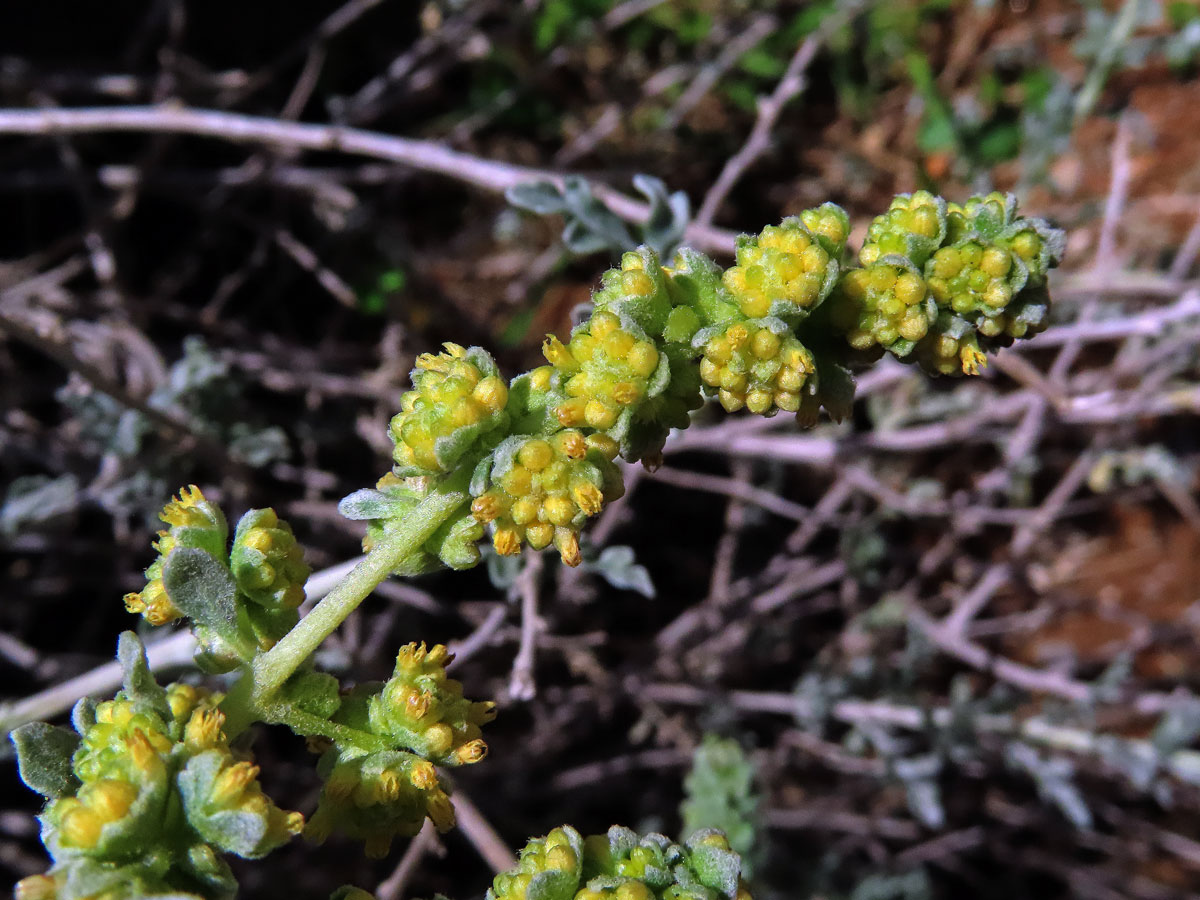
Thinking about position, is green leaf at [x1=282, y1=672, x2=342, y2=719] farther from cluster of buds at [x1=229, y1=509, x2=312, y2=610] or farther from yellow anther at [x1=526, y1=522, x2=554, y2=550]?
yellow anther at [x1=526, y1=522, x2=554, y2=550]

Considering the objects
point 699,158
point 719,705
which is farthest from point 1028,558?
point 699,158

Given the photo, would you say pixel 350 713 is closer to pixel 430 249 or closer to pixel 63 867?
pixel 63 867

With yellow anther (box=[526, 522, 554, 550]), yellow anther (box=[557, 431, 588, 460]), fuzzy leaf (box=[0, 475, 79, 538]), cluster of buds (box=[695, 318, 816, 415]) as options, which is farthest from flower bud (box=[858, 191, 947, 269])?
fuzzy leaf (box=[0, 475, 79, 538])

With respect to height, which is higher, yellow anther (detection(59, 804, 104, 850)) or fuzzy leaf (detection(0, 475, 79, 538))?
fuzzy leaf (detection(0, 475, 79, 538))

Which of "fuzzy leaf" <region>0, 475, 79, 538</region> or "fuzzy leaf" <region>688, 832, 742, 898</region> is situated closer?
"fuzzy leaf" <region>688, 832, 742, 898</region>

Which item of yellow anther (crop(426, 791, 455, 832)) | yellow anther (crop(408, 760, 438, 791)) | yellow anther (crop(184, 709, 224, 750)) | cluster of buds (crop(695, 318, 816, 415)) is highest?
cluster of buds (crop(695, 318, 816, 415))

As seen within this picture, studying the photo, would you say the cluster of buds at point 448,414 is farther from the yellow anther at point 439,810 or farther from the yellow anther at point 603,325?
the yellow anther at point 439,810
